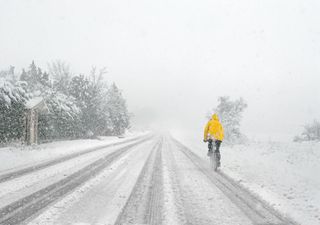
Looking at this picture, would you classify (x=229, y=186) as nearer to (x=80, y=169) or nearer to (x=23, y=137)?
(x=80, y=169)

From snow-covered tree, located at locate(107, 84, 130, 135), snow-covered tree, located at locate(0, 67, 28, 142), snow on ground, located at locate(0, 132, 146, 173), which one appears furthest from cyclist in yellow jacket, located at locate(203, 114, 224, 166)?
snow-covered tree, located at locate(107, 84, 130, 135)

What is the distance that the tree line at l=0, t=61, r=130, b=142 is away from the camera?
20891mm

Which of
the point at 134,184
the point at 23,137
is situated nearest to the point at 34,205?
the point at 134,184

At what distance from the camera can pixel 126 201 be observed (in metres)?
5.95

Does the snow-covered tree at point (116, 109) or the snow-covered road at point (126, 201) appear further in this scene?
the snow-covered tree at point (116, 109)

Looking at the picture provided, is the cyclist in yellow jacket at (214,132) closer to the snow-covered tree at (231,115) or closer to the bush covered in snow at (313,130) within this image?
the bush covered in snow at (313,130)

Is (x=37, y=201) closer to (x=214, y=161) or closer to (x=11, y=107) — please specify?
(x=214, y=161)

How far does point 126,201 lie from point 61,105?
24.1m

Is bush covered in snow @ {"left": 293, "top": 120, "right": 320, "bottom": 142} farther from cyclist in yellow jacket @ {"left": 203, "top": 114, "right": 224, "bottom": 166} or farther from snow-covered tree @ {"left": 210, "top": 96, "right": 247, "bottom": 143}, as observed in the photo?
cyclist in yellow jacket @ {"left": 203, "top": 114, "right": 224, "bottom": 166}

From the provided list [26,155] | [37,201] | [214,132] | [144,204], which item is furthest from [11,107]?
[144,204]

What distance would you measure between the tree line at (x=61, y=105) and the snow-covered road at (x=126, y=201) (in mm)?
13556

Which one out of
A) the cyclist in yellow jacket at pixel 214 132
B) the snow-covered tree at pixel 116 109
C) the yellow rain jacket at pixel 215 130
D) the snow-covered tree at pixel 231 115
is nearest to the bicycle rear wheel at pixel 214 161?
the cyclist in yellow jacket at pixel 214 132

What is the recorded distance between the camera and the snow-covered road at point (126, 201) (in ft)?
15.9

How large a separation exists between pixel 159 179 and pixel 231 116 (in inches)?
1824
